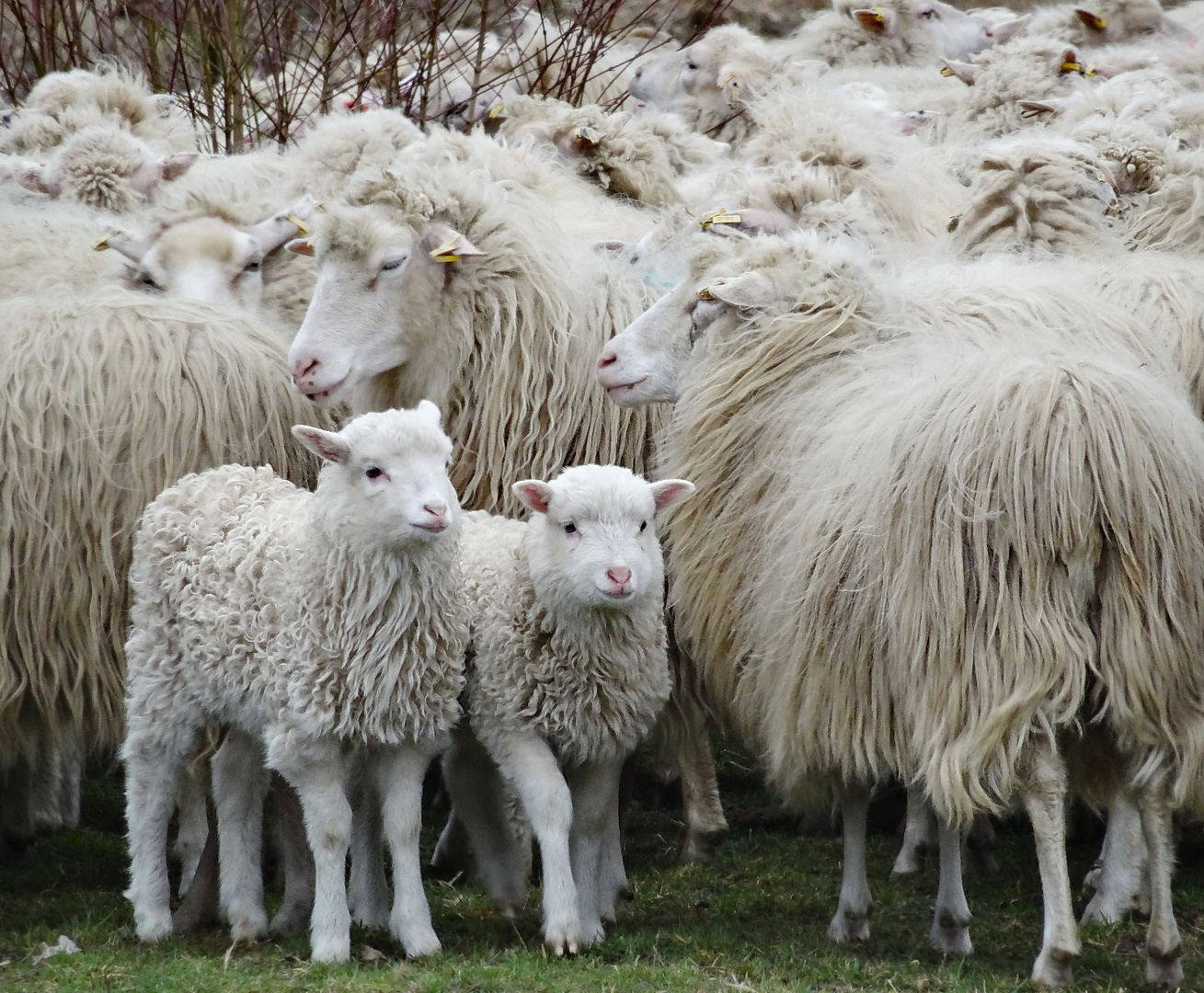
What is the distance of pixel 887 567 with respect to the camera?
4.15 metres

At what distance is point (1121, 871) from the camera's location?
504 centimetres

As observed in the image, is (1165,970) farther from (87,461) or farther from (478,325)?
(87,461)

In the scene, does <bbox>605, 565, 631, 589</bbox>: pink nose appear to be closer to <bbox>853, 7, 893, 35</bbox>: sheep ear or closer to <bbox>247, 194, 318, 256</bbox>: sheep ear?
<bbox>247, 194, 318, 256</bbox>: sheep ear

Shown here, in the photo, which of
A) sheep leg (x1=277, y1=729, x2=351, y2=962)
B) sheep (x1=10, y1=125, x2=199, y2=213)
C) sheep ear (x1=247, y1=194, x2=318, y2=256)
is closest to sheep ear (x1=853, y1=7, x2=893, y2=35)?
sheep (x1=10, y1=125, x2=199, y2=213)

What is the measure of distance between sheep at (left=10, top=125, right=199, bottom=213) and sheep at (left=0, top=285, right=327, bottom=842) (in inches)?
67.6

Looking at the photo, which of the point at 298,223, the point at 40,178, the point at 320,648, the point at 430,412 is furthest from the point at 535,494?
the point at 40,178

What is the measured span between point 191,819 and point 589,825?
1279 millimetres

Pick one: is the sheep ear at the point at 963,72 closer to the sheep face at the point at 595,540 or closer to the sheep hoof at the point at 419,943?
the sheep face at the point at 595,540

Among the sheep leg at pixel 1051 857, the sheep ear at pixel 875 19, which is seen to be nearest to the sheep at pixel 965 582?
the sheep leg at pixel 1051 857

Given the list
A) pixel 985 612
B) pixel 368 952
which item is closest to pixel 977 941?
pixel 985 612

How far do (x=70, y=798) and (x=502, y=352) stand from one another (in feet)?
7.86

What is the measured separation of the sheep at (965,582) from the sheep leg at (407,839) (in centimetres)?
95

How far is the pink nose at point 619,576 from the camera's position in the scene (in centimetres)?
416

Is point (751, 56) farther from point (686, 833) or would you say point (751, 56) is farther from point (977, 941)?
point (977, 941)
